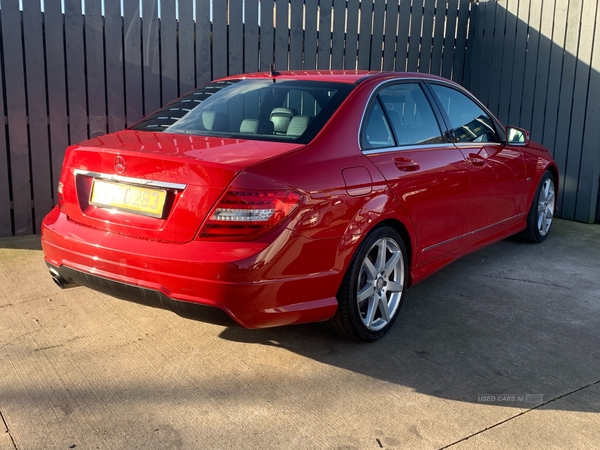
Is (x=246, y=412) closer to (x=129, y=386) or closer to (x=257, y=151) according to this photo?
(x=129, y=386)

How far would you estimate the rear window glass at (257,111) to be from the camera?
3391 millimetres

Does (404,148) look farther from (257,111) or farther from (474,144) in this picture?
(474,144)

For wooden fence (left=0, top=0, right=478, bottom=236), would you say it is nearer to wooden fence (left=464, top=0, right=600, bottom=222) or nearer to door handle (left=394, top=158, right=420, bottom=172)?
wooden fence (left=464, top=0, right=600, bottom=222)

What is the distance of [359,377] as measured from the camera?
10.4 feet

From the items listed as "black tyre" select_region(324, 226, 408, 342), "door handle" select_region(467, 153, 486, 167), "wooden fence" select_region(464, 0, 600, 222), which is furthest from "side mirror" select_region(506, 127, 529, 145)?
"wooden fence" select_region(464, 0, 600, 222)

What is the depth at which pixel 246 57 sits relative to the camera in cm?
682

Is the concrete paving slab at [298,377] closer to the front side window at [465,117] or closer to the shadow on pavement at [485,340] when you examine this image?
the shadow on pavement at [485,340]

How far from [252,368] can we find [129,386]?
62cm

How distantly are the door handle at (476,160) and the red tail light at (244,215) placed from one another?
2.06 metres

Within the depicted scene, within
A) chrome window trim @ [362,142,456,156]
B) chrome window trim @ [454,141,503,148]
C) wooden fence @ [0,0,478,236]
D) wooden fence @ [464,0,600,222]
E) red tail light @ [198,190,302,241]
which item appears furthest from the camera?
wooden fence @ [464,0,600,222]

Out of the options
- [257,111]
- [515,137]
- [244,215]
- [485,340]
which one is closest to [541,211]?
[515,137]

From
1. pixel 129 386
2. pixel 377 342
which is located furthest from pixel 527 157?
pixel 129 386

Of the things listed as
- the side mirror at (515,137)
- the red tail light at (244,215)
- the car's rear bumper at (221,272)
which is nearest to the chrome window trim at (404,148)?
the car's rear bumper at (221,272)

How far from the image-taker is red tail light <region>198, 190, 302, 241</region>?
282cm
